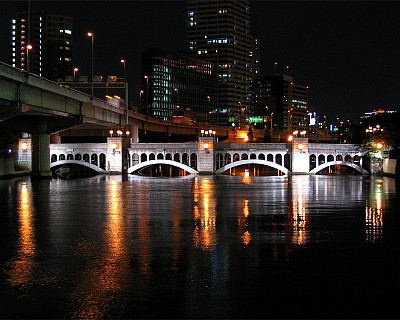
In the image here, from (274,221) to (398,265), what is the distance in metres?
12.9

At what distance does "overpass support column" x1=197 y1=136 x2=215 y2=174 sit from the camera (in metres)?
106

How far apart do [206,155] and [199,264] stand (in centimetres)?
8598

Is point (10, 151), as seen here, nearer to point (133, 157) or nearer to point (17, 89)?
point (133, 157)

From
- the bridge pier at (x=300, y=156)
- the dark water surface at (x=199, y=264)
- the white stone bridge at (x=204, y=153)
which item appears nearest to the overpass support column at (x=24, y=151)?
the white stone bridge at (x=204, y=153)

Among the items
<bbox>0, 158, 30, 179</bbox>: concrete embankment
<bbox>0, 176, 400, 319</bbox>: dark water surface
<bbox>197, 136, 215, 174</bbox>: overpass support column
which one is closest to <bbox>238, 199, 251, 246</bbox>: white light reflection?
<bbox>0, 176, 400, 319</bbox>: dark water surface

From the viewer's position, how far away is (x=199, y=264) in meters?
19.9

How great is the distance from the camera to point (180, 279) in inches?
696

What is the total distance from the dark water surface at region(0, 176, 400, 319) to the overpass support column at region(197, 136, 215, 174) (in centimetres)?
6819

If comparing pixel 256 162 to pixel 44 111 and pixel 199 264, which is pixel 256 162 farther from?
pixel 199 264

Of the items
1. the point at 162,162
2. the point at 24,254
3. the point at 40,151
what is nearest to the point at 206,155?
the point at 162,162

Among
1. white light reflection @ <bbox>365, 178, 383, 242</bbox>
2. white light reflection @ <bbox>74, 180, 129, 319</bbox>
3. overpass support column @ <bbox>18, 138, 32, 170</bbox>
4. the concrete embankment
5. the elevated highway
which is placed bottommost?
white light reflection @ <bbox>74, 180, 129, 319</bbox>

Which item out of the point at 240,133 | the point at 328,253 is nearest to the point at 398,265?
the point at 328,253

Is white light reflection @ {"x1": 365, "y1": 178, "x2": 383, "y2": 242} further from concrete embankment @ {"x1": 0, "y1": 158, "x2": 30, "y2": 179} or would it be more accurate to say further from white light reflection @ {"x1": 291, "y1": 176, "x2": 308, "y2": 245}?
concrete embankment @ {"x1": 0, "y1": 158, "x2": 30, "y2": 179}

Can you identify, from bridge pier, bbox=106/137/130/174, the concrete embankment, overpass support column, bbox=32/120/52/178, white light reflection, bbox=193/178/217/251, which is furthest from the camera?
bridge pier, bbox=106/137/130/174
